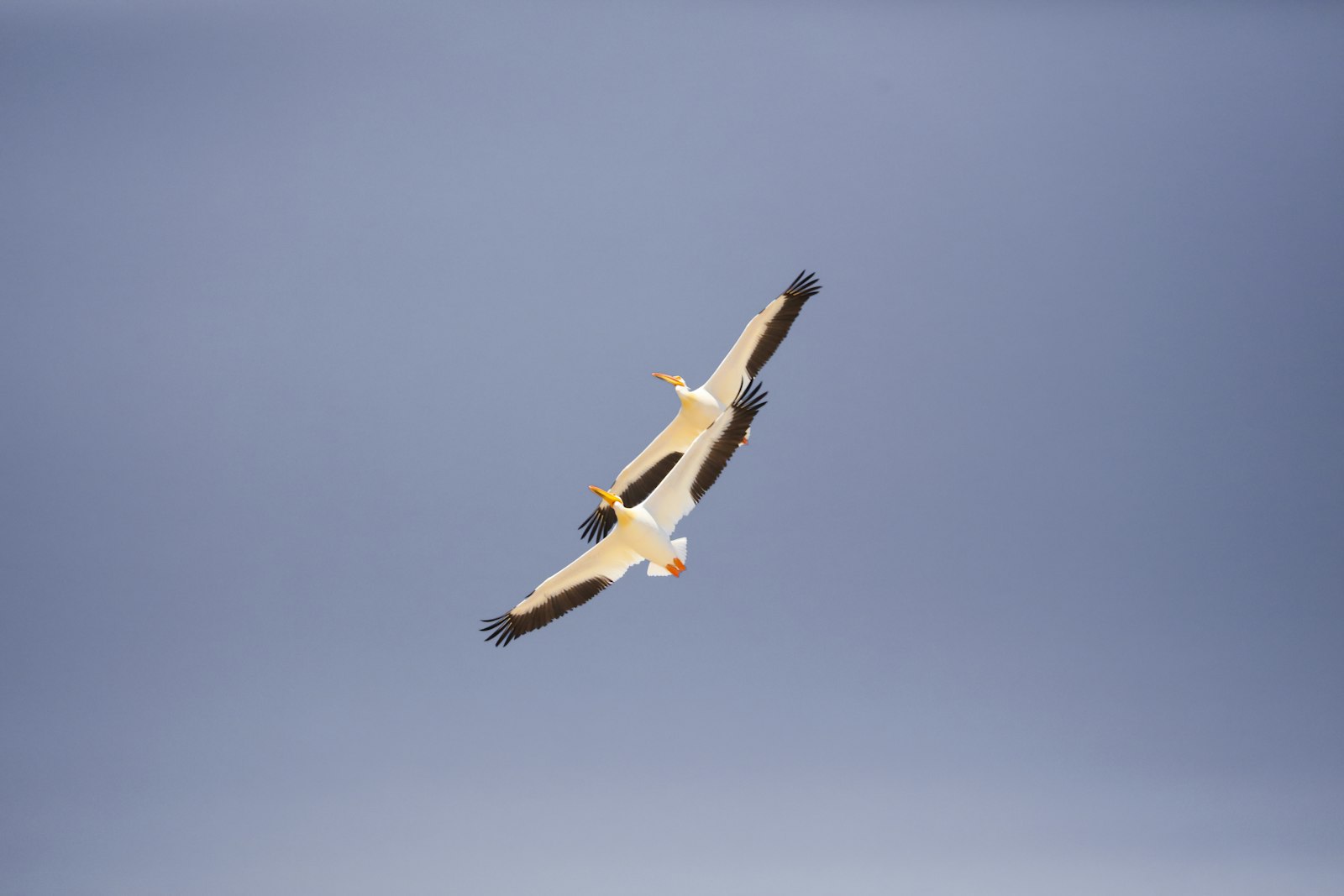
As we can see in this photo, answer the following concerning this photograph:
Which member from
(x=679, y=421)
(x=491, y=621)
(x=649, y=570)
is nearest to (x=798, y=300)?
(x=679, y=421)

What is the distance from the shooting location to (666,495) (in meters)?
17.8

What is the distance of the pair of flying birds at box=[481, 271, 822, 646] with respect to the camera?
57.1ft

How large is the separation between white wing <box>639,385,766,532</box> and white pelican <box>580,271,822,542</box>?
3.96ft

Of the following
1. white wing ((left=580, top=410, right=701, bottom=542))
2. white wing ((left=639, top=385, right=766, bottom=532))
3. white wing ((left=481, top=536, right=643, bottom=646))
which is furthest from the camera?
white wing ((left=580, top=410, right=701, bottom=542))

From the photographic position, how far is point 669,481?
17.7 m

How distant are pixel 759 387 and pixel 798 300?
317cm

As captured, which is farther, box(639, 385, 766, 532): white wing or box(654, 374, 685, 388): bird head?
box(654, 374, 685, 388): bird head

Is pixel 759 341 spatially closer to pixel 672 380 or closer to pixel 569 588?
pixel 672 380

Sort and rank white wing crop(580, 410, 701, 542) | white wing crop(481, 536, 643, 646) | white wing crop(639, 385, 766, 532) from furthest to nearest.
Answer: white wing crop(580, 410, 701, 542)
white wing crop(481, 536, 643, 646)
white wing crop(639, 385, 766, 532)

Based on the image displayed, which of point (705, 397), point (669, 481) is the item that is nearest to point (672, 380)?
point (705, 397)

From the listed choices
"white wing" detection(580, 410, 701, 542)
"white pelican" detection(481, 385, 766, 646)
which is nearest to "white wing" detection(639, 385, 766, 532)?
"white pelican" detection(481, 385, 766, 646)

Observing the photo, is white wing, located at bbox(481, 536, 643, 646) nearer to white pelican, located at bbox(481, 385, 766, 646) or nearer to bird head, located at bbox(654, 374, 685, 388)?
white pelican, located at bbox(481, 385, 766, 646)

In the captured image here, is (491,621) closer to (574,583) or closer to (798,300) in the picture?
(574,583)

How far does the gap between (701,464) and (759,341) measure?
118 inches
